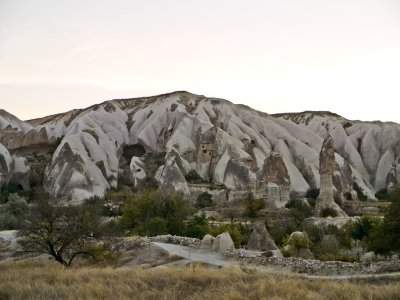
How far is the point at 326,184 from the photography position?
33.2 meters

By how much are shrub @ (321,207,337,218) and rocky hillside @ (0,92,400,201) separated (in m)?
8.23

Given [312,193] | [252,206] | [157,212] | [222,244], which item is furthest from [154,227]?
[312,193]

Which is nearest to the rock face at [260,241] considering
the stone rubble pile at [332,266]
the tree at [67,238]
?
the stone rubble pile at [332,266]

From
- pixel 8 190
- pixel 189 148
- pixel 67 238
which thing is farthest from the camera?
pixel 189 148

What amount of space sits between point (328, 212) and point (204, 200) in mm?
9200

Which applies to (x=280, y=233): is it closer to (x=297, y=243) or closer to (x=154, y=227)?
(x=154, y=227)

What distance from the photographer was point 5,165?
42.2m

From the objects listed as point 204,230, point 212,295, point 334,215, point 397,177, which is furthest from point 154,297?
point 397,177

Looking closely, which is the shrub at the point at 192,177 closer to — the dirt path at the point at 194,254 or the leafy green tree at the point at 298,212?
the leafy green tree at the point at 298,212

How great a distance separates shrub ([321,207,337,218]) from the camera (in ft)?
102

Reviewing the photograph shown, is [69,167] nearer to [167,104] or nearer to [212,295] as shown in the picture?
[167,104]

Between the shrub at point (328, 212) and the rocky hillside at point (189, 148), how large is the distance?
27.0 feet

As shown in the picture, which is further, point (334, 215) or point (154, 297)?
point (334, 215)

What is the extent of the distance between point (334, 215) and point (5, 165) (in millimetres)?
25964
